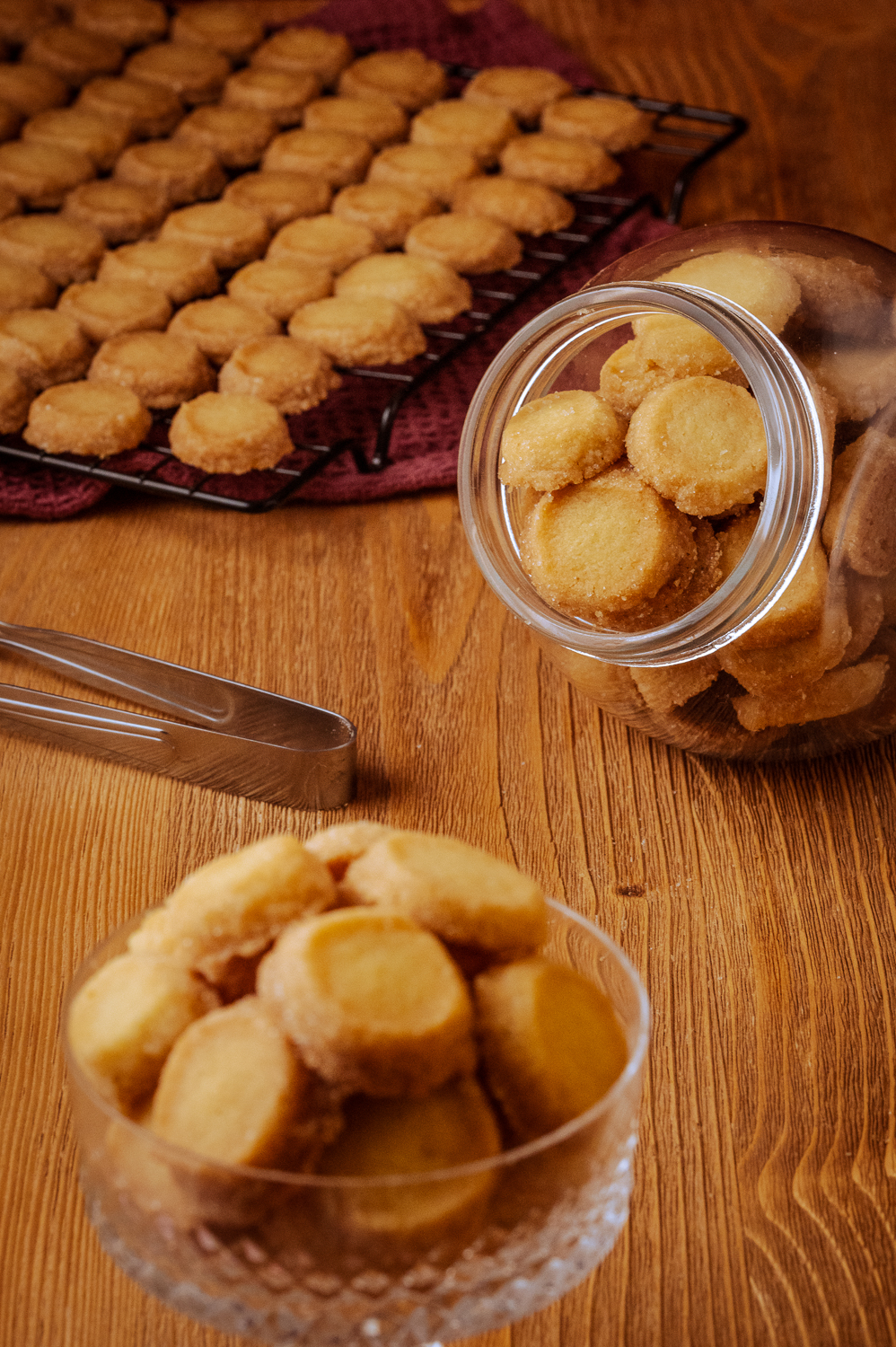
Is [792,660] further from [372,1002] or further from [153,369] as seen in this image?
[153,369]

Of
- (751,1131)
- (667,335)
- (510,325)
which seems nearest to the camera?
(751,1131)

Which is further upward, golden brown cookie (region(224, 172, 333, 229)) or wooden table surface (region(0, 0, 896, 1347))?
golden brown cookie (region(224, 172, 333, 229))

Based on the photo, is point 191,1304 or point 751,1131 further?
point 751,1131

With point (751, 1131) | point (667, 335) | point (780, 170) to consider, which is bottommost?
point (751, 1131)

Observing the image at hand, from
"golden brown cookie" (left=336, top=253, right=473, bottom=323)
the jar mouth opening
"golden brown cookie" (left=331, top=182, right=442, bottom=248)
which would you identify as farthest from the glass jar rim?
"golden brown cookie" (left=331, top=182, right=442, bottom=248)

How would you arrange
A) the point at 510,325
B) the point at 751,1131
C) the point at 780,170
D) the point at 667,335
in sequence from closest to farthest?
the point at 751,1131, the point at 667,335, the point at 510,325, the point at 780,170

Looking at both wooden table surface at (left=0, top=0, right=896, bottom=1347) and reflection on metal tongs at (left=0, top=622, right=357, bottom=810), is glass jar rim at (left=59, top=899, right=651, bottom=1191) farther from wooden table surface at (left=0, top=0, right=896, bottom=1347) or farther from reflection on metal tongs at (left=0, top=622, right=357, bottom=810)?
reflection on metal tongs at (left=0, top=622, right=357, bottom=810)

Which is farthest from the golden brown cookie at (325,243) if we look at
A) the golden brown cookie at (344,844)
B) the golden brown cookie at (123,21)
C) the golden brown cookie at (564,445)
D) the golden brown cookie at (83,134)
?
the golden brown cookie at (344,844)

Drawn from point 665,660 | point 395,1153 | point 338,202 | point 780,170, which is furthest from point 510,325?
A: point 395,1153

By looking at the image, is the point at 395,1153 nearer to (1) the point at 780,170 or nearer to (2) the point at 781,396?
(2) the point at 781,396
